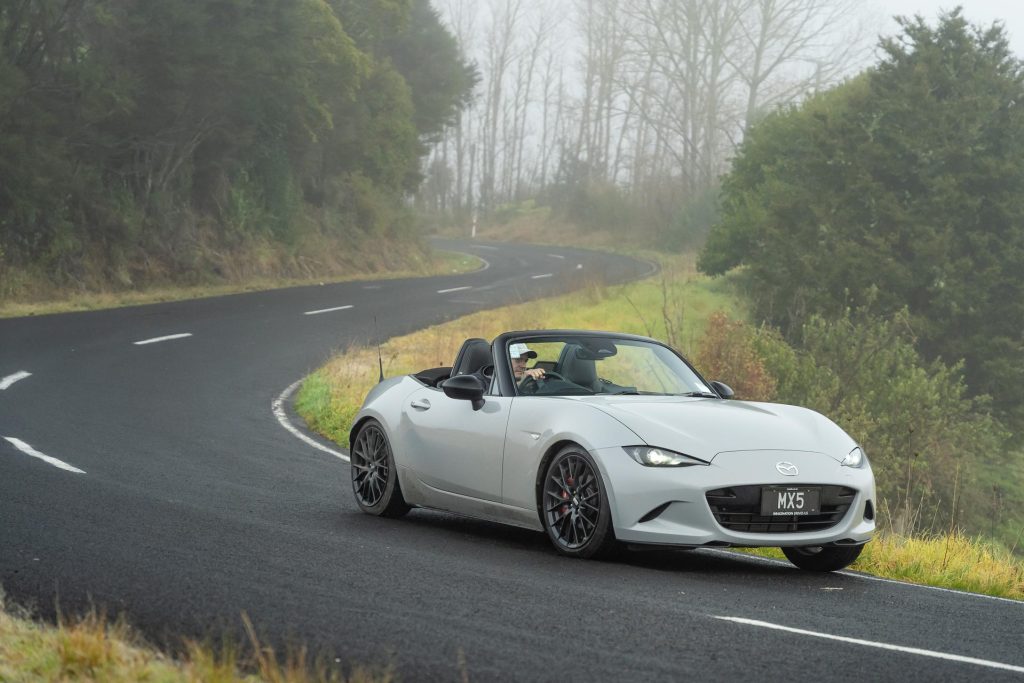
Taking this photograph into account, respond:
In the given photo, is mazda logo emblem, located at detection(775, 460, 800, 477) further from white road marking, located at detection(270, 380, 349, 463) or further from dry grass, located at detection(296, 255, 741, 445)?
dry grass, located at detection(296, 255, 741, 445)

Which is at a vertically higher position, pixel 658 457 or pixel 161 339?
pixel 658 457

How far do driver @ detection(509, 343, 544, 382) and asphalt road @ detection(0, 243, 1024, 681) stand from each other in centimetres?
108

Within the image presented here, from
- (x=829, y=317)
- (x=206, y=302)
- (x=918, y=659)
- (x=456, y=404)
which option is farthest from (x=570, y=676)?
(x=829, y=317)

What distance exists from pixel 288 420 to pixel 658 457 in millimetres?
9469

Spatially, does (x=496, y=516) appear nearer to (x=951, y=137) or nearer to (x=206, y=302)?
(x=206, y=302)

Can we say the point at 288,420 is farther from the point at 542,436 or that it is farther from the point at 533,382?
the point at 542,436

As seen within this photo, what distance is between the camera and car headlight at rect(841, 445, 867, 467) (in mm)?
8195

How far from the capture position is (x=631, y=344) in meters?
9.58

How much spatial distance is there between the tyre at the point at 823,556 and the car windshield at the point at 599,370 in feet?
4.33

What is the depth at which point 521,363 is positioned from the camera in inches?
367

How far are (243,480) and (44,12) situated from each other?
2213 centimetres

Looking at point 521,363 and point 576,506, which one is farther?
point 521,363

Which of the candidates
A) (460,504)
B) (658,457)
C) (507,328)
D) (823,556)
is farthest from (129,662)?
(507,328)

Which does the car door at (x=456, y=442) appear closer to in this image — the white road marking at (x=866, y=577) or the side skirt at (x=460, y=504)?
the side skirt at (x=460, y=504)
